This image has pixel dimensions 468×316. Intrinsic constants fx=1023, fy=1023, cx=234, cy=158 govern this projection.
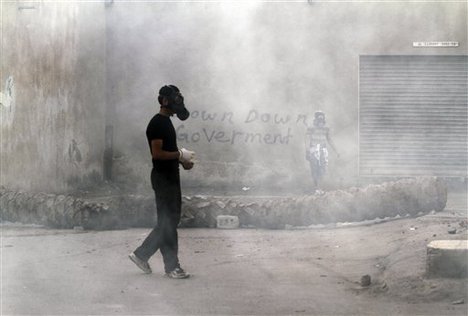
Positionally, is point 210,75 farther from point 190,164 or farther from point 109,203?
point 190,164

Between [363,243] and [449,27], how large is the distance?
4.18 metres

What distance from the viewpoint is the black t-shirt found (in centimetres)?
539

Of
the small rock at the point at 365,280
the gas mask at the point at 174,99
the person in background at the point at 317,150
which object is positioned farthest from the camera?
the person in background at the point at 317,150

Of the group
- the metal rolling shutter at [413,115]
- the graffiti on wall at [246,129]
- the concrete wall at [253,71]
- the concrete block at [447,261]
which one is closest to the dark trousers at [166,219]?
the concrete wall at [253,71]

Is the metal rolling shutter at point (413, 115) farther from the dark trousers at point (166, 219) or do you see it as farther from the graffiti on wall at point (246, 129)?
the dark trousers at point (166, 219)

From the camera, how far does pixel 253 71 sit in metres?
7.21

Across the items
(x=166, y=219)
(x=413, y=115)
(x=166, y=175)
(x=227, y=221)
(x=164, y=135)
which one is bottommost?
(x=227, y=221)

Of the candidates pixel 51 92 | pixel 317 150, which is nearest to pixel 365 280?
pixel 51 92

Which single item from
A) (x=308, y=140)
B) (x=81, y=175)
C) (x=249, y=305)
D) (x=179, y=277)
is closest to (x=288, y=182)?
(x=308, y=140)

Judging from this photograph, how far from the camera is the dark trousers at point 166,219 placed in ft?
17.8

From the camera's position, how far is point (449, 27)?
10.3 m

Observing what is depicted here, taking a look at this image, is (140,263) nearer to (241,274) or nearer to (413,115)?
(241,274)

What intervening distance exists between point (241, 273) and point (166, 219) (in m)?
0.52

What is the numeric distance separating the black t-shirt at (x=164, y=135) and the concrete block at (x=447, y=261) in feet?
4.71
